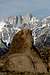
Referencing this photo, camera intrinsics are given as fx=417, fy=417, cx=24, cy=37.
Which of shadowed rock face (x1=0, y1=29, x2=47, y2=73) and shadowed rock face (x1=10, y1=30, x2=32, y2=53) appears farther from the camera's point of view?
shadowed rock face (x1=10, y1=30, x2=32, y2=53)

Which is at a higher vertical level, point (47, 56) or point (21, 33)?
point (21, 33)

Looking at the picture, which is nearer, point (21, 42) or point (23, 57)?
point (23, 57)

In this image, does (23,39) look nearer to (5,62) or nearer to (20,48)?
(20,48)

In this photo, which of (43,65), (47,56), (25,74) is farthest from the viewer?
(47,56)

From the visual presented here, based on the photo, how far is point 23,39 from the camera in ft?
130

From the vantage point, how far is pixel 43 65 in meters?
37.6

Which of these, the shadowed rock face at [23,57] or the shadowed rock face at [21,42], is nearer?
the shadowed rock face at [23,57]

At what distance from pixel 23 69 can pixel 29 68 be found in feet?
1.75

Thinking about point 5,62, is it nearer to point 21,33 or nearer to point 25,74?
point 25,74

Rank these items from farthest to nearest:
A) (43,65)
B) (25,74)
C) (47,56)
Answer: (47,56)
(43,65)
(25,74)

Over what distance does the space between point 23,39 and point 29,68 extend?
383 centimetres

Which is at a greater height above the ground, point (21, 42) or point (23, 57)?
point (21, 42)

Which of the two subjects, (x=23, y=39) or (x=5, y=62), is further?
(x=23, y=39)

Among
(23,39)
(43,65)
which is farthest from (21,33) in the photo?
(43,65)
